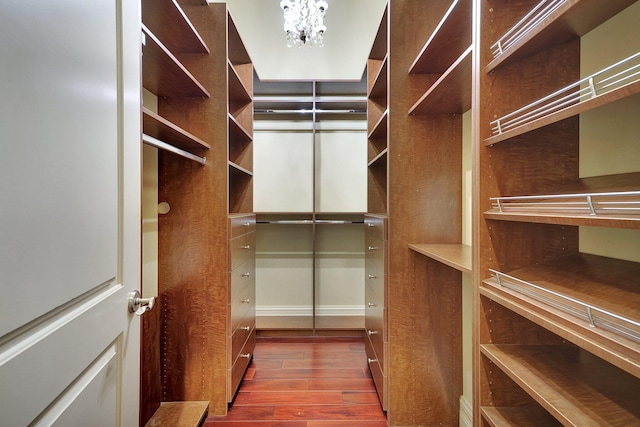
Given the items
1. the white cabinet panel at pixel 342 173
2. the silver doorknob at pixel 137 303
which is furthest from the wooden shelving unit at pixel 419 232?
the white cabinet panel at pixel 342 173

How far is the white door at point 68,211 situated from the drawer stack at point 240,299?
0.99 metres

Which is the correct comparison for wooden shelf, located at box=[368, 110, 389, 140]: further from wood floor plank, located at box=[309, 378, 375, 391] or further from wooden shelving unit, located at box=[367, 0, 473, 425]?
wood floor plank, located at box=[309, 378, 375, 391]

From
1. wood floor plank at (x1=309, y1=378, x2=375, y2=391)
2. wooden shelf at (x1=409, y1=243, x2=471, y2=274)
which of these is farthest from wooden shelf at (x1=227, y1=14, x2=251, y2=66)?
wood floor plank at (x1=309, y1=378, x2=375, y2=391)

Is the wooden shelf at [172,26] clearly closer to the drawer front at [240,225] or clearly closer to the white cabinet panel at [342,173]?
the drawer front at [240,225]

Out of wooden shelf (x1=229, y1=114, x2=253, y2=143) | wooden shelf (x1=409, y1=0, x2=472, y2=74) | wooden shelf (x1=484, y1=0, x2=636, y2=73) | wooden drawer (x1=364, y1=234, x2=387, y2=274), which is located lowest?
wooden drawer (x1=364, y1=234, x2=387, y2=274)

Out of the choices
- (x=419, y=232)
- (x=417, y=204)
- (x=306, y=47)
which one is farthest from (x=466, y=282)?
(x=306, y=47)

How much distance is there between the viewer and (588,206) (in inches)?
26.1

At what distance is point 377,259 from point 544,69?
4.47 ft

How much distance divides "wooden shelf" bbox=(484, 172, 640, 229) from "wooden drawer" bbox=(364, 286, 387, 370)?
1.09m

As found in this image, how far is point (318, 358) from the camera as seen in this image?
2.57 m

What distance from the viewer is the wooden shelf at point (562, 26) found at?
0.72 meters

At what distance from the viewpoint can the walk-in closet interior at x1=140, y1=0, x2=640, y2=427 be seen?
2.56 ft

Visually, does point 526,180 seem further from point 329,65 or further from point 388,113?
point 329,65

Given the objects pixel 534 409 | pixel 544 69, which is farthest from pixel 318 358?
pixel 544 69
